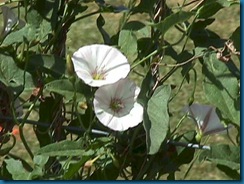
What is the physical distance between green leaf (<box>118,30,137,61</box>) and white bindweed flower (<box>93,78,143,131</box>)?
6 centimetres

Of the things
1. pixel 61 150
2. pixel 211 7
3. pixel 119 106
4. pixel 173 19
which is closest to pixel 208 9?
pixel 211 7

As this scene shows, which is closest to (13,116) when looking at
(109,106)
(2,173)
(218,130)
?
(2,173)

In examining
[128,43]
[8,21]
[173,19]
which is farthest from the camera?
[8,21]

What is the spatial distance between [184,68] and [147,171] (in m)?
0.19

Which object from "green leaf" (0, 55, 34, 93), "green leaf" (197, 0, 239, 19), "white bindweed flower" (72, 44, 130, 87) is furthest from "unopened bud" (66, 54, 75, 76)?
"green leaf" (197, 0, 239, 19)

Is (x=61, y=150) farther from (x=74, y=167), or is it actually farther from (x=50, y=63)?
(x=50, y=63)

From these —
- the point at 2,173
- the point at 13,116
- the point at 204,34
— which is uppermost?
the point at 204,34

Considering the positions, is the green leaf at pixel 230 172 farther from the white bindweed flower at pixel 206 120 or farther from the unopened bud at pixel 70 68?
the unopened bud at pixel 70 68

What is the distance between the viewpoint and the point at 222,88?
128cm

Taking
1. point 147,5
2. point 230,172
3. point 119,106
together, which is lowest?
point 230,172

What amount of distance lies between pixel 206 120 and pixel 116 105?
0.20m

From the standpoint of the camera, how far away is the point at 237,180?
140 centimetres

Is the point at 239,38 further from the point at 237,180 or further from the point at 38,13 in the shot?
the point at 38,13

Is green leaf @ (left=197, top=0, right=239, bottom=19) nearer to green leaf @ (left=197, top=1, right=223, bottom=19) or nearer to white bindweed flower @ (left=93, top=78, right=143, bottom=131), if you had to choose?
green leaf @ (left=197, top=1, right=223, bottom=19)
